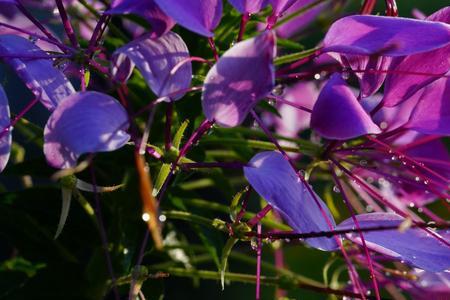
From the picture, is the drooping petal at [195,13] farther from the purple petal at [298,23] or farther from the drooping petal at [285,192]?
the purple petal at [298,23]

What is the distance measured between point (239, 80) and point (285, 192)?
98 millimetres

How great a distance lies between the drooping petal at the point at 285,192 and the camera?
522mm

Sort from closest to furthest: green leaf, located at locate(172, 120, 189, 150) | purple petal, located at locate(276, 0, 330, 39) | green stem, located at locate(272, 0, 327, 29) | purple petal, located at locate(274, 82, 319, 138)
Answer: green leaf, located at locate(172, 120, 189, 150) < green stem, located at locate(272, 0, 327, 29) < purple petal, located at locate(276, 0, 330, 39) < purple petal, located at locate(274, 82, 319, 138)

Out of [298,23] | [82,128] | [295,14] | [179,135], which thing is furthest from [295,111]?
[82,128]

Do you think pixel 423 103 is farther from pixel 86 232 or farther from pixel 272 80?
pixel 86 232

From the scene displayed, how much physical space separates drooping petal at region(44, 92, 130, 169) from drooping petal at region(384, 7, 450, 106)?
23cm

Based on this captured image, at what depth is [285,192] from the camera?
532 mm

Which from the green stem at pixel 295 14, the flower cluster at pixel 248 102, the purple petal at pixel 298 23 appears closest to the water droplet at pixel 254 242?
the flower cluster at pixel 248 102

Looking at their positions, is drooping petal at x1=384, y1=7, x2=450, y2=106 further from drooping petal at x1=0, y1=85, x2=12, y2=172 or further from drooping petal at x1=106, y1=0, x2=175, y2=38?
drooping petal at x1=0, y1=85, x2=12, y2=172

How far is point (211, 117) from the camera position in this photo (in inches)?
20.0

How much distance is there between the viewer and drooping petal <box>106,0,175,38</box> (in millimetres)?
516

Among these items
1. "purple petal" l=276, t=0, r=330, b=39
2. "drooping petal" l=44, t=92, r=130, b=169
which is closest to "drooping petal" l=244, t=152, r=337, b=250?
"drooping petal" l=44, t=92, r=130, b=169

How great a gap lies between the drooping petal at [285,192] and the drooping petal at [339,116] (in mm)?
41

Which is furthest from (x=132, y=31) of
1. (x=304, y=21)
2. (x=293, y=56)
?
(x=293, y=56)
